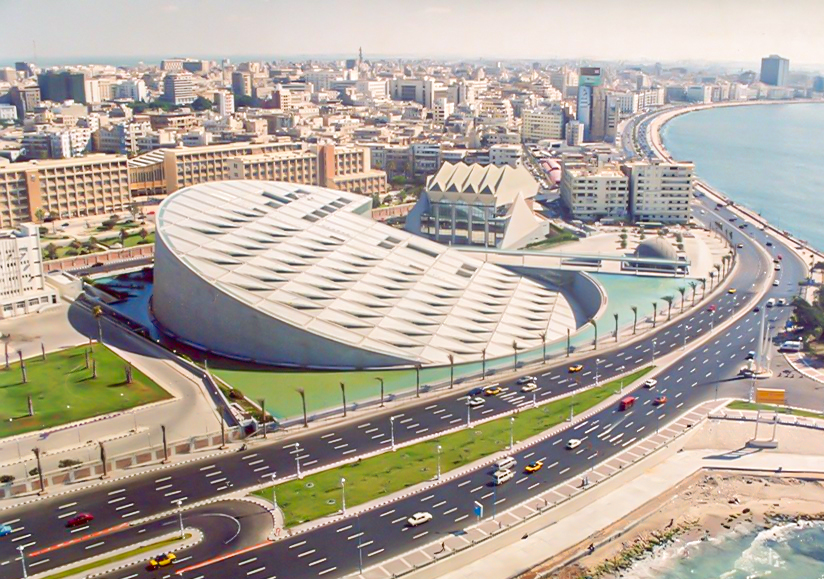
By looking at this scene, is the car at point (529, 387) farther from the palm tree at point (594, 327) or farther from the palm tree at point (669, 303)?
the palm tree at point (669, 303)

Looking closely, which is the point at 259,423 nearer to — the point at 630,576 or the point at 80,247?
the point at 630,576

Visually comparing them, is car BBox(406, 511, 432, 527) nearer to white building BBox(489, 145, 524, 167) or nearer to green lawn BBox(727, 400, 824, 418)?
green lawn BBox(727, 400, 824, 418)

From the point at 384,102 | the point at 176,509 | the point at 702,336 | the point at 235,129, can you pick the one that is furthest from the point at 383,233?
the point at 384,102

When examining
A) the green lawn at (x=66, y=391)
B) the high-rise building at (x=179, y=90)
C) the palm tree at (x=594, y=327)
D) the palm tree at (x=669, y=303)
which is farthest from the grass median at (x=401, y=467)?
the high-rise building at (x=179, y=90)

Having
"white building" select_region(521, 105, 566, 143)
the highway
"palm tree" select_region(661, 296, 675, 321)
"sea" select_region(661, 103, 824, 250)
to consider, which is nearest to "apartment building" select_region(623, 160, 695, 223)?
"sea" select_region(661, 103, 824, 250)

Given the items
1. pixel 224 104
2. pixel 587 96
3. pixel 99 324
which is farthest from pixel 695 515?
pixel 224 104

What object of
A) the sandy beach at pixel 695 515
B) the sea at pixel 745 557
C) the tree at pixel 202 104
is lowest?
the sea at pixel 745 557
